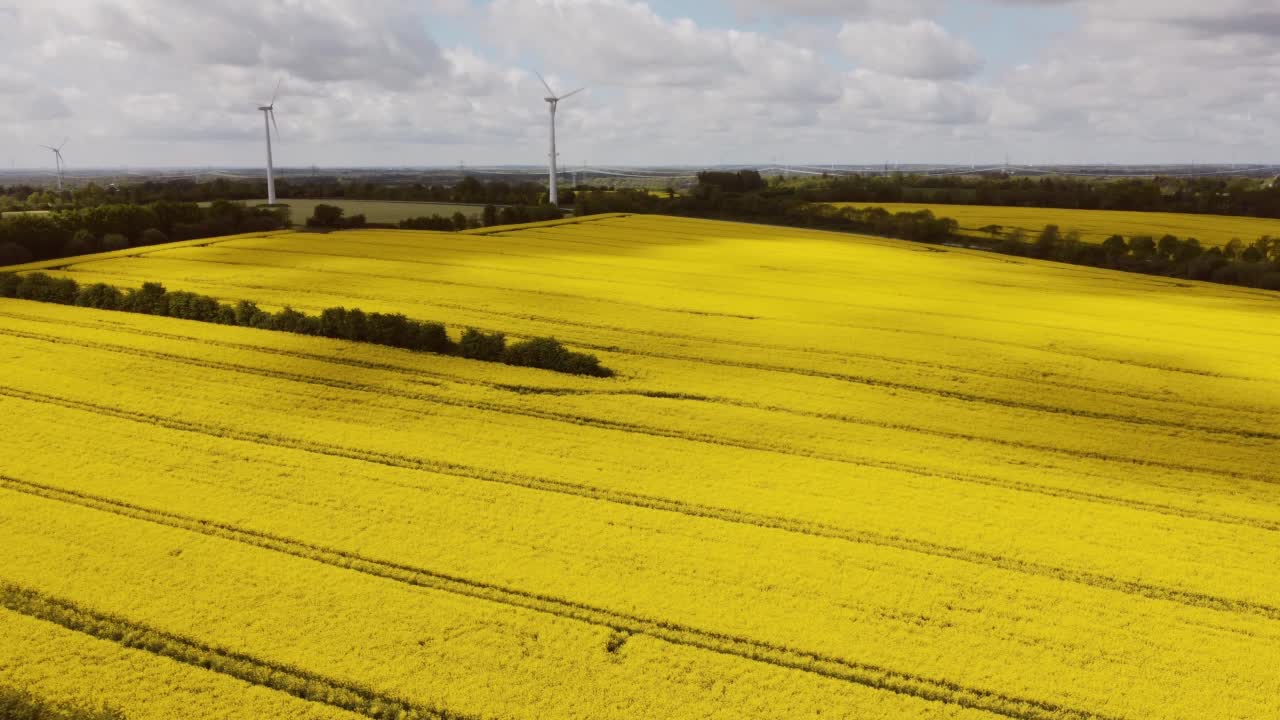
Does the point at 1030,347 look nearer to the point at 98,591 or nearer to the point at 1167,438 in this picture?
the point at 1167,438

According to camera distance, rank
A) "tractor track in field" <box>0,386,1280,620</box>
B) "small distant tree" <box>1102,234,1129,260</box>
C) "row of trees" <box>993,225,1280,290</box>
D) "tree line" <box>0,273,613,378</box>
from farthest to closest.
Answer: "small distant tree" <box>1102,234,1129,260</box>
"row of trees" <box>993,225,1280,290</box>
"tree line" <box>0,273,613,378</box>
"tractor track in field" <box>0,386,1280,620</box>

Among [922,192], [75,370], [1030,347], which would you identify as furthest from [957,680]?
[922,192]

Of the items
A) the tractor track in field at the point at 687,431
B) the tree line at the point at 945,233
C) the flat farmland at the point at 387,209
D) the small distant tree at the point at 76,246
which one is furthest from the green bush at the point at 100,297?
the tree line at the point at 945,233

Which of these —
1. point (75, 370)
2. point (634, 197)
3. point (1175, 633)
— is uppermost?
point (634, 197)

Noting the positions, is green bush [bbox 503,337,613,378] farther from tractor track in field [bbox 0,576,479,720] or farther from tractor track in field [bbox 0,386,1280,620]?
tractor track in field [bbox 0,576,479,720]

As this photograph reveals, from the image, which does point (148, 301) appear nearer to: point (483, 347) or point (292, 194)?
point (483, 347)

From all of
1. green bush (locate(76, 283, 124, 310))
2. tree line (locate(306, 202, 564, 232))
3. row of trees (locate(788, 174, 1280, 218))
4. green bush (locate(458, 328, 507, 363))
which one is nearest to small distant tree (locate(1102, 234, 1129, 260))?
row of trees (locate(788, 174, 1280, 218))
